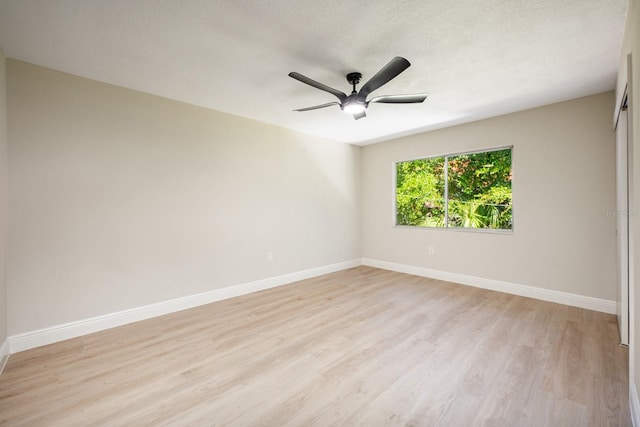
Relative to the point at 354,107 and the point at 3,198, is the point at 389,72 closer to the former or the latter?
the point at 354,107

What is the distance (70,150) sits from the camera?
2.52 meters

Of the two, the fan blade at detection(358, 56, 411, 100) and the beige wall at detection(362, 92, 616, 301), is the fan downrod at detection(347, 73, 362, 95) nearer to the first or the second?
the fan blade at detection(358, 56, 411, 100)

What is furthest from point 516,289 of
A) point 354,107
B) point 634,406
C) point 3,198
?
point 3,198

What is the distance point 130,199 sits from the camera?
286cm

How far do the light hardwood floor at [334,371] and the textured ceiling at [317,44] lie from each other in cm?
243

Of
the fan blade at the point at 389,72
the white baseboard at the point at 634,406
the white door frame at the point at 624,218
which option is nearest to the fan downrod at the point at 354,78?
the fan blade at the point at 389,72

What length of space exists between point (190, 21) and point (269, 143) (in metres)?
2.23

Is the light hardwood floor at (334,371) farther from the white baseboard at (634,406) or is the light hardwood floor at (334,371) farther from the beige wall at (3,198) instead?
the beige wall at (3,198)

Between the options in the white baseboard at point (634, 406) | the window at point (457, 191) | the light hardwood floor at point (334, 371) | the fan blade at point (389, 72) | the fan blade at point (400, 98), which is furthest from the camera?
the window at point (457, 191)

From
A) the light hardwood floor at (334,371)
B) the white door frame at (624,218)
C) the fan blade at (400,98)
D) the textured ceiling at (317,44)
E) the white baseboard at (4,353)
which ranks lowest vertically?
the light hardwood floor at (334,371)

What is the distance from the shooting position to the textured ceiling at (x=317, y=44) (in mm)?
1738

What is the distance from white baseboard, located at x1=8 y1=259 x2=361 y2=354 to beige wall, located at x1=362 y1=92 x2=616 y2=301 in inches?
114

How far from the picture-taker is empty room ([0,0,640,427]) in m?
1.72

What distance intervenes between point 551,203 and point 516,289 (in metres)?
1.19
